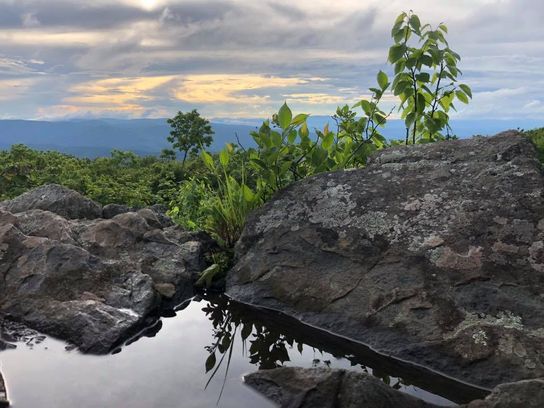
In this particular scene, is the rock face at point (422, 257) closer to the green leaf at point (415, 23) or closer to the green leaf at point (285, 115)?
the green leaf at point (285, 115)

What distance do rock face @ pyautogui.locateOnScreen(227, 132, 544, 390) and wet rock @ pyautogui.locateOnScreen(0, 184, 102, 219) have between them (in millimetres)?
2977

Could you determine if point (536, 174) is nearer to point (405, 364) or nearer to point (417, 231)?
point (417, 231)

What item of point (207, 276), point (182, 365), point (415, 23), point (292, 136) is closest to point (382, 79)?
point (415, 23)

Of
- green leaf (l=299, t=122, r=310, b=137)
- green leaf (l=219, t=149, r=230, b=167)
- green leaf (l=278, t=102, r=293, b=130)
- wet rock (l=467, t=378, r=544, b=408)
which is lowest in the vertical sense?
wet rock (l=467, t=378, r=544, b=408)

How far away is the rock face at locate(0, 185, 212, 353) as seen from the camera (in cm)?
543

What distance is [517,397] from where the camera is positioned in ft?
11.9

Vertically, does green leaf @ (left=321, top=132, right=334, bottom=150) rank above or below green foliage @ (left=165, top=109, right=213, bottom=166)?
below

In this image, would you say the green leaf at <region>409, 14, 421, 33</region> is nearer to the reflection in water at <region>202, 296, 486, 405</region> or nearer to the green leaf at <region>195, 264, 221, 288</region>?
the green leaf at <region>195, 264, 221, 288</region>

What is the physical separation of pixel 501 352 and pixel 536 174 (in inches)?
92.5

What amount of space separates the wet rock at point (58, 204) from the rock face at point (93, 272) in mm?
493

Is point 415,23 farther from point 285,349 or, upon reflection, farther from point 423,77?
point 285,349

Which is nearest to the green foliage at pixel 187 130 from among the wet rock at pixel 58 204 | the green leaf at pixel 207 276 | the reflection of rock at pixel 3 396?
the wet rock at pixel 58 204

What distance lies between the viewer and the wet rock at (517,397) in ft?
11.8

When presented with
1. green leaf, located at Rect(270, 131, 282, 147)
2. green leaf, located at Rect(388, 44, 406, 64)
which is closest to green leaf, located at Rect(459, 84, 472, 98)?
green leaf, located at Rect(388, 44, 406, 64)
